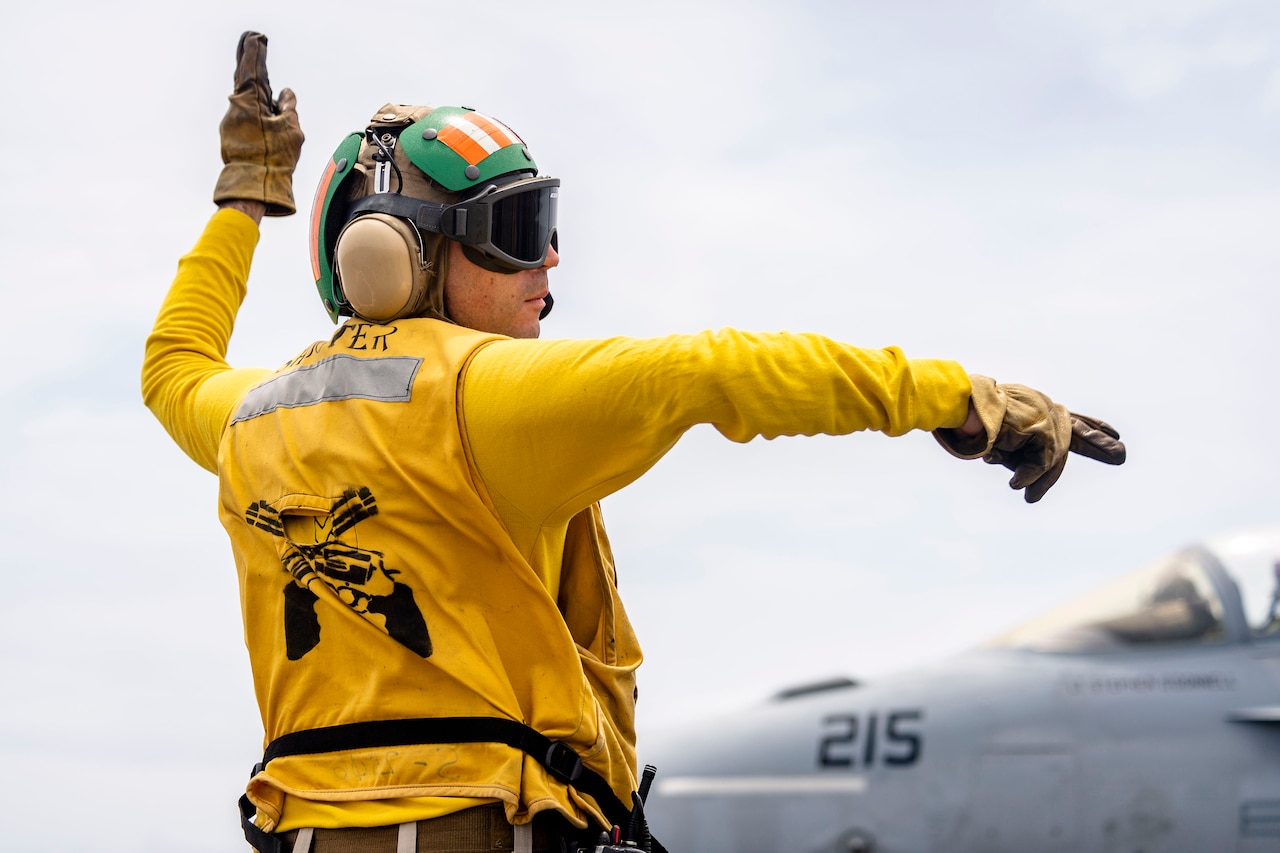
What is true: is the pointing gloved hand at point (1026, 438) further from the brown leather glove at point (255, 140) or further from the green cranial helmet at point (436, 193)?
the brown leather glove at point (255, 140)

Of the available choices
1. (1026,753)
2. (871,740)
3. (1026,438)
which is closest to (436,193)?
(1026,438)

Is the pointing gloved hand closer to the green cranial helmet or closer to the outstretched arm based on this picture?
the green cranial helmet

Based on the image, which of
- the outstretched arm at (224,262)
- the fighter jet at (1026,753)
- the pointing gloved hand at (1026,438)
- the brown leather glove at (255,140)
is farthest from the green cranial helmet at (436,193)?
the fighter jet at (1026,753)

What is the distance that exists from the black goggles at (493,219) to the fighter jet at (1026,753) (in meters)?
3.20

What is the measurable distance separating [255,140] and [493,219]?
143cm

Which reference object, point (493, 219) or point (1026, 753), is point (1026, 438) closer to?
point (493, 219)

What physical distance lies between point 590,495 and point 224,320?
6.09 ft

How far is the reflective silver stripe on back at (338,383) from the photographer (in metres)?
2.70

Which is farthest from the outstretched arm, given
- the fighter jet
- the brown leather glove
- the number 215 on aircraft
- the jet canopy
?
the jet canopy

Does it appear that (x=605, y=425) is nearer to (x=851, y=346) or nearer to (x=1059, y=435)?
(x=851, y=346)

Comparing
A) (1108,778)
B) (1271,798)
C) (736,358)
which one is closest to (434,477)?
(736,358)

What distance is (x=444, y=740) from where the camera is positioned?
2.62 m

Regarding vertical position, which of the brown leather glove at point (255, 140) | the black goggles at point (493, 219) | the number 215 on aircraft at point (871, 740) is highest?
the brown leather glove at point (255, 140)

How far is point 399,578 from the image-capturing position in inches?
105
